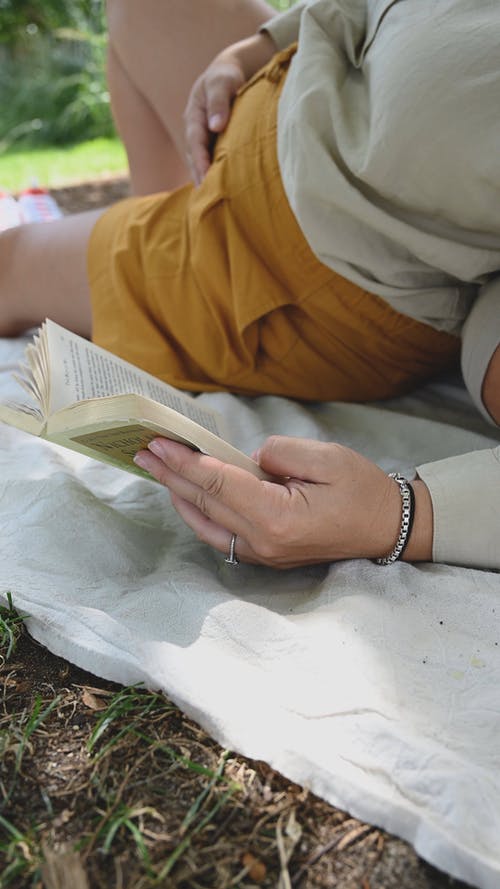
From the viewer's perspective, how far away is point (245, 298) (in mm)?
1326

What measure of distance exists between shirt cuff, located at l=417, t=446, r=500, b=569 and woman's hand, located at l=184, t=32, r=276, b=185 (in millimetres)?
711

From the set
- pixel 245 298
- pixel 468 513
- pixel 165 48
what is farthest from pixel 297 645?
pixel 165 48

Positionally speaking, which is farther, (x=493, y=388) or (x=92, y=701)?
(x=493, y=388)

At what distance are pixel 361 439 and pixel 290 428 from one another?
Result: 0.11 meters

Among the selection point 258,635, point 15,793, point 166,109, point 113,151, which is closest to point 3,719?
point 15,793

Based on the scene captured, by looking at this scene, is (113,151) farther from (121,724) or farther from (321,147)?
(121,724)

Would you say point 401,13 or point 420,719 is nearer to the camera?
point 420,719

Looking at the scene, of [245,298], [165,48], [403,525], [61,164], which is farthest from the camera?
[61,164]

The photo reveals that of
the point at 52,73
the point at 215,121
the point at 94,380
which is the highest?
the point at 215,121

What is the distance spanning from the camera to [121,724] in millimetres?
810

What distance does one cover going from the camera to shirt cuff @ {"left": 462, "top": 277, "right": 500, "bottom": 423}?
1134mm

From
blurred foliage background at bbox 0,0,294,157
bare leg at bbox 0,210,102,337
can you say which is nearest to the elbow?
bare leg at bbox 0,210,102,337

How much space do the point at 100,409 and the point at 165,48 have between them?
3.42 ft

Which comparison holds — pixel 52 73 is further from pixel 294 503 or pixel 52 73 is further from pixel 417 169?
pixel 294 503
